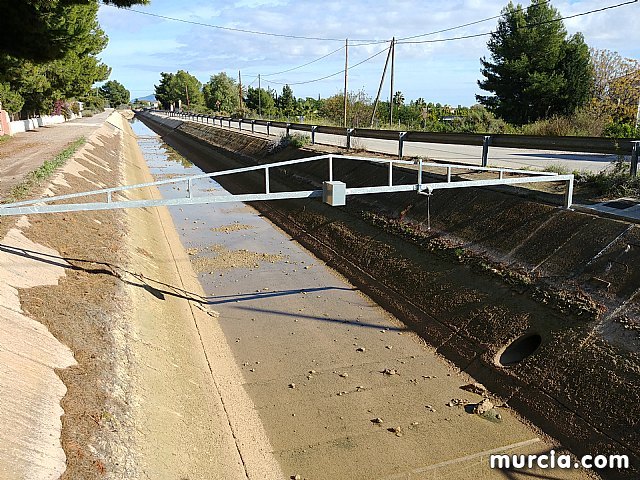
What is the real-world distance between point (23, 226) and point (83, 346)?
539cm

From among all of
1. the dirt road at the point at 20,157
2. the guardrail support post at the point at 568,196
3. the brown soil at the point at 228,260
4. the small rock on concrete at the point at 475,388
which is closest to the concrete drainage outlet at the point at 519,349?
the small rock on concrete at the point at 475,388

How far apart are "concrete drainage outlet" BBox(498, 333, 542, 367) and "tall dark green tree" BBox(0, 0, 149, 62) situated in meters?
12.6

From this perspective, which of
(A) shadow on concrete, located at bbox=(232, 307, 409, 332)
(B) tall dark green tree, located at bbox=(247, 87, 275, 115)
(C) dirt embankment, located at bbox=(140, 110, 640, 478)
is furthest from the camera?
(B) tall dark green tree, located at bbox=(247, 87, 275, 115)

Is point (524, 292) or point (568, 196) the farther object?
point (568, 196)

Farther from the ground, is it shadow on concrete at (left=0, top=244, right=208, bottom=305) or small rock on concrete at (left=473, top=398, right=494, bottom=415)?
shadow on concrete at (left=0, top=244, right=208, bottom=305)

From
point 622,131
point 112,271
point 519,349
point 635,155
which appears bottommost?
point 519,349

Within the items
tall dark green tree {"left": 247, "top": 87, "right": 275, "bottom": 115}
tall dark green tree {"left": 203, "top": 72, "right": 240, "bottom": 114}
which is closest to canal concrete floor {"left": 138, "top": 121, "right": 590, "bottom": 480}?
tall dark green tree {"left": 247, "top": 87, "right": 275, "bottom": 115}

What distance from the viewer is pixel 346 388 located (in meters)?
8.82

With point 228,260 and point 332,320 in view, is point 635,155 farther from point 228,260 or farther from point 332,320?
point 228,260

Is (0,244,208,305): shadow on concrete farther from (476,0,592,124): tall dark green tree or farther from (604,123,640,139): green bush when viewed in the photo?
(476,0,592,124): tall dark green tree

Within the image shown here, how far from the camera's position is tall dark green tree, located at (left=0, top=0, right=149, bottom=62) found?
15.5 m

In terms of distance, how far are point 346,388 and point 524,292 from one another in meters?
3.87

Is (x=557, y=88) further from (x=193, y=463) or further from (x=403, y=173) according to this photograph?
(x=193, y=463)

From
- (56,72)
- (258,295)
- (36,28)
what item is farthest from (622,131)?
(56,72)
